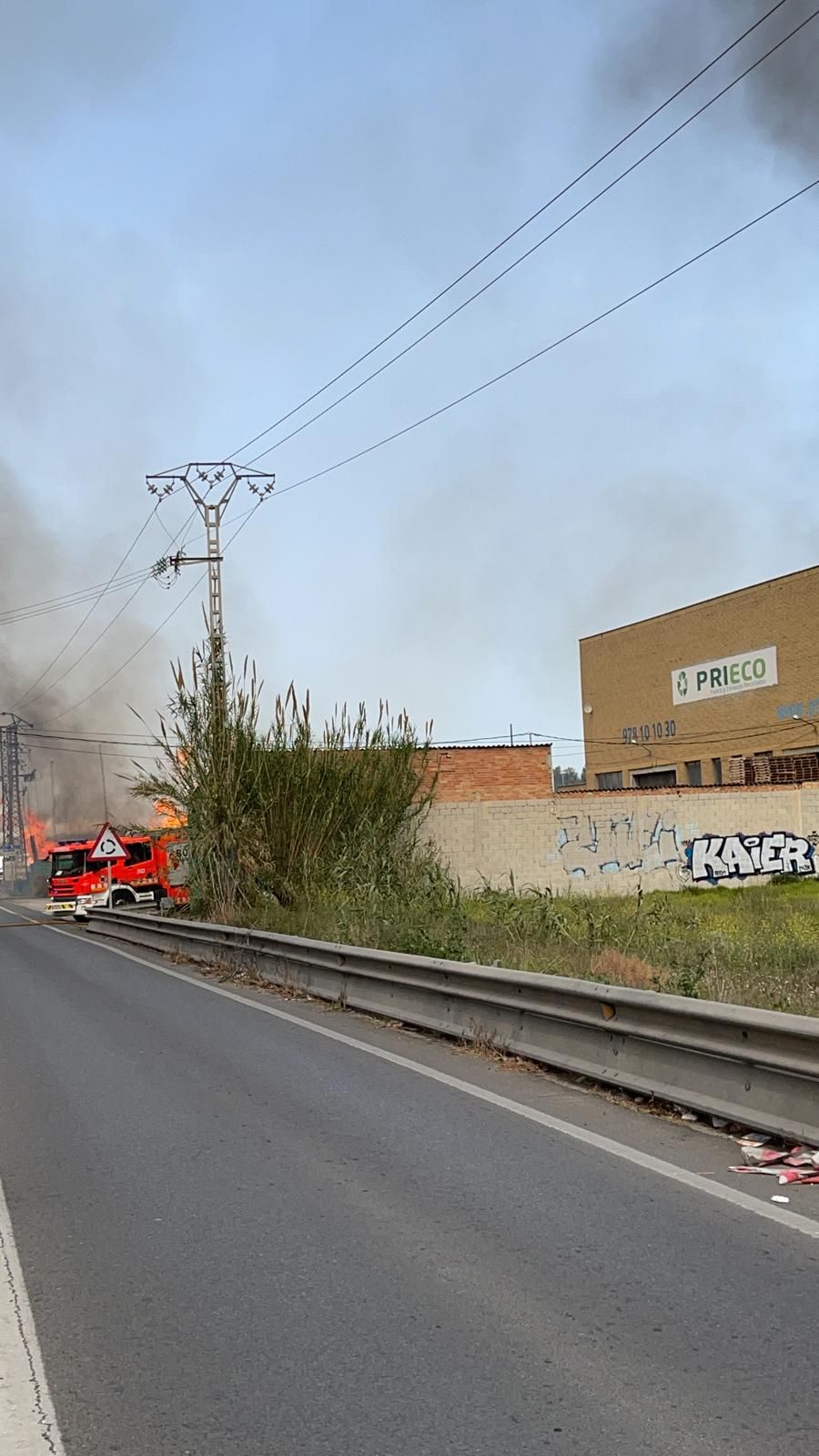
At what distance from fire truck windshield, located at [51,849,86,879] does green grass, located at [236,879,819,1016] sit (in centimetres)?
2352

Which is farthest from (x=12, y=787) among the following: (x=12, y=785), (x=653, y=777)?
(x=653, y=777)

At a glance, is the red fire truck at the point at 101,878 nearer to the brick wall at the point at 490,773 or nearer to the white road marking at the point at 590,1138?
the brick wall at the point at 490,773

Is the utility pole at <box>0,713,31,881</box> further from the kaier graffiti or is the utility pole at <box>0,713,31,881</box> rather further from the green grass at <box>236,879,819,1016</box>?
the green grass at <box>236,879,819,1016</box>

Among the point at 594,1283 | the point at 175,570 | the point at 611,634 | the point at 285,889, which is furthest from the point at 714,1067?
the point at 611,634

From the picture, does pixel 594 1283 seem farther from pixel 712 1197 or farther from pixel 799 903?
pixel 799 903

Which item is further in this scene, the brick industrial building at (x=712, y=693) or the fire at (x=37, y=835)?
the fire at (x=37, y=835)

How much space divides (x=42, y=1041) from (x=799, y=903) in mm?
16491

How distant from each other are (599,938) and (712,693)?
43686 mm

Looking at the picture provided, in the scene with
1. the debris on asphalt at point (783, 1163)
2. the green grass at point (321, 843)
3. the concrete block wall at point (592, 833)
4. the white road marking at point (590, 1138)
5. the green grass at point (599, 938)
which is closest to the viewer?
the white road marking at point (590, 1138)

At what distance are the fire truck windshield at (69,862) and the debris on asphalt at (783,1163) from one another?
38800 mm

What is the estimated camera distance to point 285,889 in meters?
23.8

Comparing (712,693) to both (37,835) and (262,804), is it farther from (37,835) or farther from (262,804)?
(37,835)

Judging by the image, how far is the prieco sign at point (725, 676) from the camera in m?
53.1

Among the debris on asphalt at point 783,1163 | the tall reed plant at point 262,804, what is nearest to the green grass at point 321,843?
the tall reed plant at point 262,804
